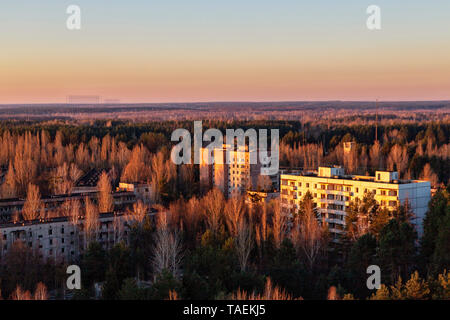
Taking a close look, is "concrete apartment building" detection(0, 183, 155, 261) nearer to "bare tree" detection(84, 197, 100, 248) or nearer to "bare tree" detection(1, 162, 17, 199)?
"bare tree" detection(84, 197, 100, 248)

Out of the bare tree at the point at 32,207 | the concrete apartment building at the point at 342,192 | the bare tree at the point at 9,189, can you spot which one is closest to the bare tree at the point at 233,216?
the concrete apartment building at the point at 342,192

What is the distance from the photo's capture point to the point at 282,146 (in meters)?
40.1

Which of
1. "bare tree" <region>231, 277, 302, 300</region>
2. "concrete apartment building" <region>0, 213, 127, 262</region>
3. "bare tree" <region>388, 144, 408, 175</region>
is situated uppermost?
"bare tree" <region>388, 144, 408, 175</region>

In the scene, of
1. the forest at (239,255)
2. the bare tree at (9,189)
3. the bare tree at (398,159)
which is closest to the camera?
the forest at (239,255)

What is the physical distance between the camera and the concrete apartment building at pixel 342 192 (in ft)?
64.2

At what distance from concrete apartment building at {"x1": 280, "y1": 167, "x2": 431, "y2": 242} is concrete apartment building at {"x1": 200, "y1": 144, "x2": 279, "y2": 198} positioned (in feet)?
23.7

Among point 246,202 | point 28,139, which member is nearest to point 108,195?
point 246,202

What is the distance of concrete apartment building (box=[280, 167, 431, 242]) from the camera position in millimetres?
19578

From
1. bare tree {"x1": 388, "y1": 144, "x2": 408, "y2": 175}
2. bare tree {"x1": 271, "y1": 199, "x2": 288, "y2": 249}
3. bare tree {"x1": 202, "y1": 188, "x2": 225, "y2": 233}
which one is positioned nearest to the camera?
bare tree {"x1": 271, "y1": 199, "x2": 288, "y2": 249}

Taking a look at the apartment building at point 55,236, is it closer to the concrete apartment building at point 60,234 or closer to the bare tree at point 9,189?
the concrete apartment building at point 60,234

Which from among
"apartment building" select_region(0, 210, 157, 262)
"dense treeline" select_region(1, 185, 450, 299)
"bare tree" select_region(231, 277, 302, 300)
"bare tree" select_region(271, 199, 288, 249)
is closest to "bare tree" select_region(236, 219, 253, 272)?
"dense treeline" select_region(1, 185, 450, 299)

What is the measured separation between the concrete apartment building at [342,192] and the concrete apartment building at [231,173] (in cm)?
724

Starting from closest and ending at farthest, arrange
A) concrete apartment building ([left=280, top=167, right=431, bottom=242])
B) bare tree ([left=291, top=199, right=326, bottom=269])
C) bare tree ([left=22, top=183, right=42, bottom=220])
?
bare tree ([left=291, top=199, right=326, bottom=269]), concrete apartment building ([left=280, top=167, right=431, bottom=242]), bare tree ([left=22, top=183, right=42, bottom=220])

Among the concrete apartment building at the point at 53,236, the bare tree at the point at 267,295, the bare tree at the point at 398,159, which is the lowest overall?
the concrete apartment building at the point at 53,236
